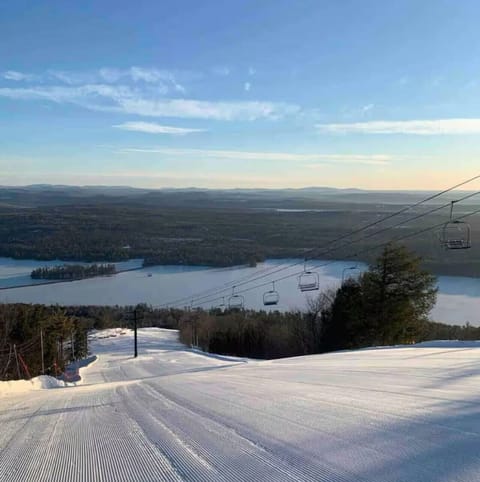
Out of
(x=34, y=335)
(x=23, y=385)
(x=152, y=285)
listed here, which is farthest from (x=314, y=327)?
(x=152, y=285)

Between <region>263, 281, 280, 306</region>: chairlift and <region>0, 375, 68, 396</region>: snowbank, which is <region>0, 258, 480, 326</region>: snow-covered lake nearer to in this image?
<region>263, 281, 280, 306</region>: chairlift

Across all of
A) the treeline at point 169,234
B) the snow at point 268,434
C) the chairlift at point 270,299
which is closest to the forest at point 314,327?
the chairlift at point 270,299

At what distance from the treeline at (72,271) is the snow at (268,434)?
86760 mm

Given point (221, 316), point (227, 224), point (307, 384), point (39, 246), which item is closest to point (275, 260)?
point (221, 316)

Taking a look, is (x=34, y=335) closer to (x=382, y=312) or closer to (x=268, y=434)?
(x=382, y=312)

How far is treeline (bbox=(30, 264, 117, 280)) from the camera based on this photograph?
92750 mm

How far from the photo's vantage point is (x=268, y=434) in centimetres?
500

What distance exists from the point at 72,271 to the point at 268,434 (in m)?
94.9

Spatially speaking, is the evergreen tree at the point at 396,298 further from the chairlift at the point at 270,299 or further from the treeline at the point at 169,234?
the treeline at the point at 169,234

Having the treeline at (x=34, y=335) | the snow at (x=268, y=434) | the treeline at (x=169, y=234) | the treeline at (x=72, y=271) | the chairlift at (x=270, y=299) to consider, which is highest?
the treeline at (x=169, y=234)

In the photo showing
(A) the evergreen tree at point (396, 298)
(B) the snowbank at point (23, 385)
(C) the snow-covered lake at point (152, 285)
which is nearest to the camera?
(B) the snowbank at point (23, 385)

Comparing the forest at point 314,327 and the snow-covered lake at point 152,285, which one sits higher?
the snow-covered lake at point 152,285

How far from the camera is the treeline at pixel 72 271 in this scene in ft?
304

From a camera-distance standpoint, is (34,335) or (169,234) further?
(169,234)
